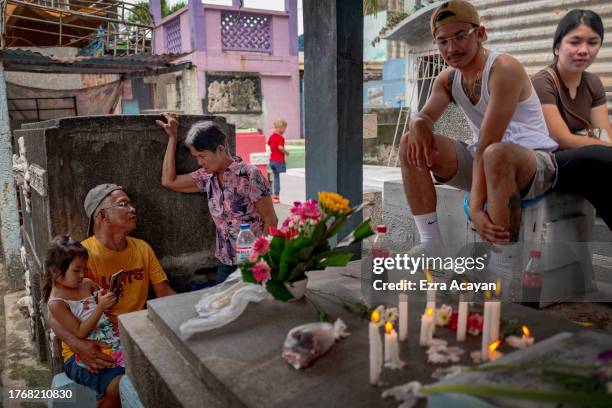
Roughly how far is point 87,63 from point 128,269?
13.2 feet

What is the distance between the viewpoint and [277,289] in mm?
2254

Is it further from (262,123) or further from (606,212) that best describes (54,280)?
(262,123)

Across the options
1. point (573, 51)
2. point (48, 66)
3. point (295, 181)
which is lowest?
point (295, 181)

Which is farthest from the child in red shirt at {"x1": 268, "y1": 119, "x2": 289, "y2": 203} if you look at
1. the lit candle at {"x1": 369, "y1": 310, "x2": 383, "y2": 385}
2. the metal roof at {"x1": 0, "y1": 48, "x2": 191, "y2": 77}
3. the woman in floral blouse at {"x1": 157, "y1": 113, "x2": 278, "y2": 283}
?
the lit candle at {"x1": 369, "y1": 310, "x2": 383, "y2": 385}

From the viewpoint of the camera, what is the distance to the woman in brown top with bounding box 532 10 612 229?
2.87 m

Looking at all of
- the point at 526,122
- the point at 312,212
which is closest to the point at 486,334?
the point at 312,212

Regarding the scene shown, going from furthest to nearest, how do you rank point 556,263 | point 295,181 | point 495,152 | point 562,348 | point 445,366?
1. point 295,181
2. point 556,263
3. point 495,152
4. point 445,366
5. point 562,348

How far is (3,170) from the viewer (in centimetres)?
612

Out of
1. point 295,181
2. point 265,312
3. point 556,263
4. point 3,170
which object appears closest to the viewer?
point 265,312

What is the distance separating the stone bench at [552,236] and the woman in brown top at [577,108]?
0.61 ft

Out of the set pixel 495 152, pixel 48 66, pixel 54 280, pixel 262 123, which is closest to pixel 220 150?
pixel 54 280

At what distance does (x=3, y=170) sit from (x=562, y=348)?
6.71 metres

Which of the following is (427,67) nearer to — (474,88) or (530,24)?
(530,24)

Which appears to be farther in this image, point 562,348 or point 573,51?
point 573,51
